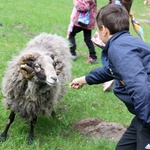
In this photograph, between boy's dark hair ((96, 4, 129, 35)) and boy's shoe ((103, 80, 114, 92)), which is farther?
boy's shoe ((103, 80, 114, 92))

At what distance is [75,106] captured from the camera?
15.9 feet

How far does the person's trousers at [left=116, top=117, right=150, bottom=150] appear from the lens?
2.35 metres

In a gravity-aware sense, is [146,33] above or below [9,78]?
below

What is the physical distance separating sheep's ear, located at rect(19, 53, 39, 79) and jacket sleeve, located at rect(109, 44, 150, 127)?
140cm

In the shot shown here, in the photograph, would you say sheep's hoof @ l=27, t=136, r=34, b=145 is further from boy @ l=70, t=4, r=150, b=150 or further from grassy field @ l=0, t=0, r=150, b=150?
boy @ l=70, t=4, r=150, b=150

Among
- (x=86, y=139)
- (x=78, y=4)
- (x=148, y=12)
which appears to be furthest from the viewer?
(x=148, y=12)

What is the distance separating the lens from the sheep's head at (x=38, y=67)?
126 inches

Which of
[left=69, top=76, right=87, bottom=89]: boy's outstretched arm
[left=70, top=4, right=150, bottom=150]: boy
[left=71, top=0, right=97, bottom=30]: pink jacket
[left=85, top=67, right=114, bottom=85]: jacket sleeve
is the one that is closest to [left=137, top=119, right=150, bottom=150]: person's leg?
[left=70, top=4, right=150, bottom=150]: boy

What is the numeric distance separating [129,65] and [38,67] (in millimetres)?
1459

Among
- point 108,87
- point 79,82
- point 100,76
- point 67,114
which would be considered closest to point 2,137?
point 67,114

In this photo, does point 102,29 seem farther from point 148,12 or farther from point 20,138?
point 148,12

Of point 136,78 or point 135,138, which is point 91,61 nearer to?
point 135,138

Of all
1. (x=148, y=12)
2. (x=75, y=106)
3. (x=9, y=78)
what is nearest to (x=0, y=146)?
(x=9, y=78)

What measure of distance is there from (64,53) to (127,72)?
9.33 feet
